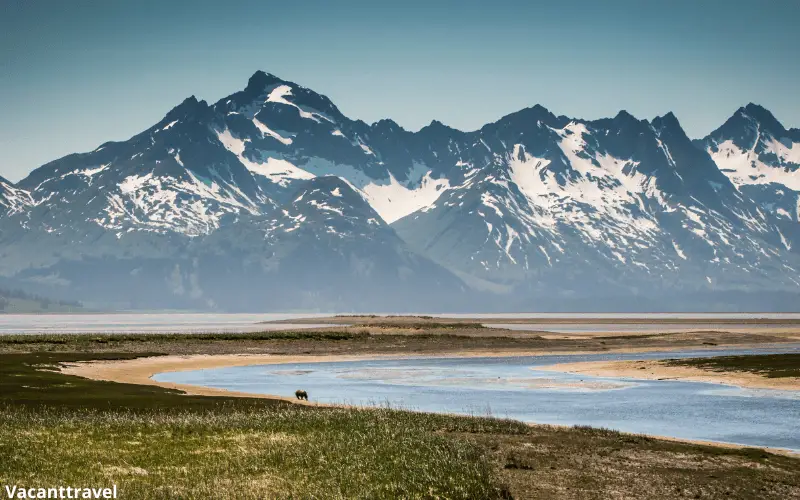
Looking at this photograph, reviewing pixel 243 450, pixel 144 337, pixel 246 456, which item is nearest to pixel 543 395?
pixel 243 450

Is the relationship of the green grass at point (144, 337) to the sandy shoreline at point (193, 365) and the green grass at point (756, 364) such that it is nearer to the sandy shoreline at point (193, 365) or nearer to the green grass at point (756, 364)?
the sandy shoreline at point (193, 365)

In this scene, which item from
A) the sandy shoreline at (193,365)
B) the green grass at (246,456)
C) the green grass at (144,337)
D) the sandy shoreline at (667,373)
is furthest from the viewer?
the green grass at (144,337)

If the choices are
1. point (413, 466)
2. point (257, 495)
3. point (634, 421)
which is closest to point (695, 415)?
point (634, 421)

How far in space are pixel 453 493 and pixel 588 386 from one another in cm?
4229

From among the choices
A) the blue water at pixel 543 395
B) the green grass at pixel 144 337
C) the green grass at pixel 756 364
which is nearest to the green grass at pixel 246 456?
the blue water at pixel 543 395

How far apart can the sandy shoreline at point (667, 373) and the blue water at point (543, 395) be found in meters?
2.10

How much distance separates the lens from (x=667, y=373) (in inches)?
3063

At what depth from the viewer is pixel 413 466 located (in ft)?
102

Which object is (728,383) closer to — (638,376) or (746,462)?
(638,376)

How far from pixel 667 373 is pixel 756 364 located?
266 inches

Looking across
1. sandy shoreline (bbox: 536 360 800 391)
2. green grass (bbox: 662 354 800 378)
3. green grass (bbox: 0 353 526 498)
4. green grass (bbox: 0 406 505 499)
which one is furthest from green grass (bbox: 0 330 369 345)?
green grass (bbox: 0 406 505 499)

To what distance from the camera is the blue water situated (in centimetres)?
4656

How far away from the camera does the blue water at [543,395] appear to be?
46.6 metres

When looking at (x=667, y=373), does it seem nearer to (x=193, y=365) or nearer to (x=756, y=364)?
(x=756, y=364)
